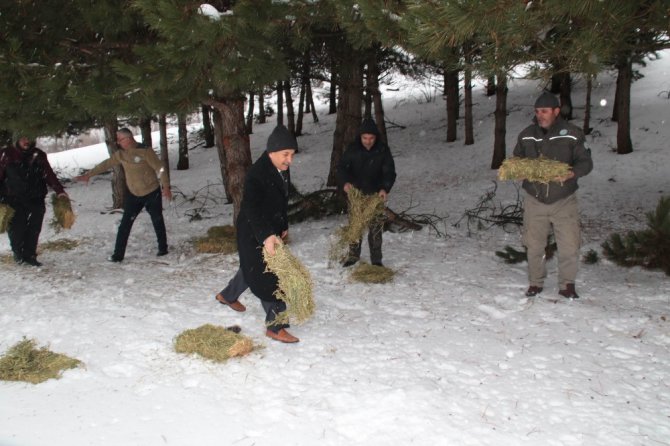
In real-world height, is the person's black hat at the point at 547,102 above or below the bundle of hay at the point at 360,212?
above

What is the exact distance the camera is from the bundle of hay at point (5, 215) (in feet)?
23.1

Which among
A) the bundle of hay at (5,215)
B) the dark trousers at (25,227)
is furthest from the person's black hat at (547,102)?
the bundle of hay at (5,215)

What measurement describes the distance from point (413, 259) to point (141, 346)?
4.05 metres

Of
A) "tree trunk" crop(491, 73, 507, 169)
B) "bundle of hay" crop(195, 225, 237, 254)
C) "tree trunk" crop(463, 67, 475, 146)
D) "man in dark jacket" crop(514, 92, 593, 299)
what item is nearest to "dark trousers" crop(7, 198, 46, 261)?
"bundle of hay" crop(195, 225, 237, 254)

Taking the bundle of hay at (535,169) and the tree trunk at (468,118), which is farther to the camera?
the tree trunk at (468,118)

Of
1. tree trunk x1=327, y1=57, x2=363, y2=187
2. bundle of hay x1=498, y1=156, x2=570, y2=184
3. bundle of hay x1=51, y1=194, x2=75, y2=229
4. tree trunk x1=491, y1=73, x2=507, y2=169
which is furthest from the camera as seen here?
tree trunk x1=491, y1=73, x2=507, y2=169

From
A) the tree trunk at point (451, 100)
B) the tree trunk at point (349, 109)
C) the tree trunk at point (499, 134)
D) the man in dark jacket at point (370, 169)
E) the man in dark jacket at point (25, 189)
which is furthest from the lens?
the tree trunk at point (451, 100)

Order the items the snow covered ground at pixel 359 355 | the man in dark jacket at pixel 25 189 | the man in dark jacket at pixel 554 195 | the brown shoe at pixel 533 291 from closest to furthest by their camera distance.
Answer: the snow covered ground at pixel 359 355 → the man in dark jacket at pixel 554 195 → the brown shoe at pixel 533 291 → the man in dark jacket at pixel 25 189

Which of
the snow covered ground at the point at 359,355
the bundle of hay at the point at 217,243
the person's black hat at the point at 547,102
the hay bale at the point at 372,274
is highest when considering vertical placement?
the person's black hat at the point at 547,102

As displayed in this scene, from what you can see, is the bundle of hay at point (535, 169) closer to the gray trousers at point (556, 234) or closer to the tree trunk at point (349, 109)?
the gray trousers at point (556, 234)

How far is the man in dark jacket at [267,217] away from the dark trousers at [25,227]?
4139 mm

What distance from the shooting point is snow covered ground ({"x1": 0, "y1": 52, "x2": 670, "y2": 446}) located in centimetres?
361

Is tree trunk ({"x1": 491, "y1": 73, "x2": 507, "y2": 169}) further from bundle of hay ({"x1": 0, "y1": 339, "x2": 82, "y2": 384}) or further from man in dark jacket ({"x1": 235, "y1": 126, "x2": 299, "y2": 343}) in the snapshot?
bundle of hay ({"x1": 0, "y1": 339, "x2": 82, "y2": 384})

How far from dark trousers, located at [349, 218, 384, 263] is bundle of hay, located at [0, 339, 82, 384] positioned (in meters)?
3.67
